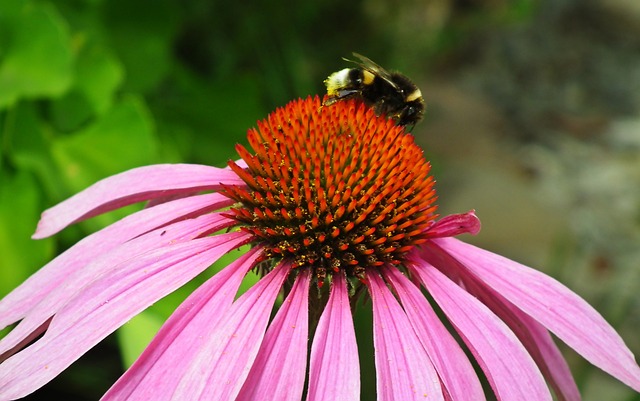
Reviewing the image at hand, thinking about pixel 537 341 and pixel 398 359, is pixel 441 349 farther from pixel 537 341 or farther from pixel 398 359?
pixel 537 341

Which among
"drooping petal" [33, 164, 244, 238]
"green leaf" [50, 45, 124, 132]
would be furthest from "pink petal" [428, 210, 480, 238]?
"green leaf" [50, 45, 124, 132]

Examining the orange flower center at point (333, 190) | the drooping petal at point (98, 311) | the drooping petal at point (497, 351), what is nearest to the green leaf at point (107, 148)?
the orange flower center at point (333, 190)

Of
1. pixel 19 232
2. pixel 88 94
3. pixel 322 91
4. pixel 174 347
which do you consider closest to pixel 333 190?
pixel 174 347

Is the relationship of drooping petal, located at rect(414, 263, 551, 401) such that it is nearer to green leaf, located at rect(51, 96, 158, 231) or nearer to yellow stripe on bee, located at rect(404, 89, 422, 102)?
yellow stripe on bee, located at rect(404, 89, 422, 102)

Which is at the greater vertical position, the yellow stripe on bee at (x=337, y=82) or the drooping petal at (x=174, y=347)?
the yellow stripe on bee at (x=337, y=82)

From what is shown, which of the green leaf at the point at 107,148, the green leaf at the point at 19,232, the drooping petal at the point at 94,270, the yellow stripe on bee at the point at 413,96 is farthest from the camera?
the green leaf at the point at 107,148

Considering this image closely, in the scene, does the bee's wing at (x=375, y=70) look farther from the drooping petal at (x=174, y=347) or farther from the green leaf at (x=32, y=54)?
the green leaf at (x=32, y=54)
